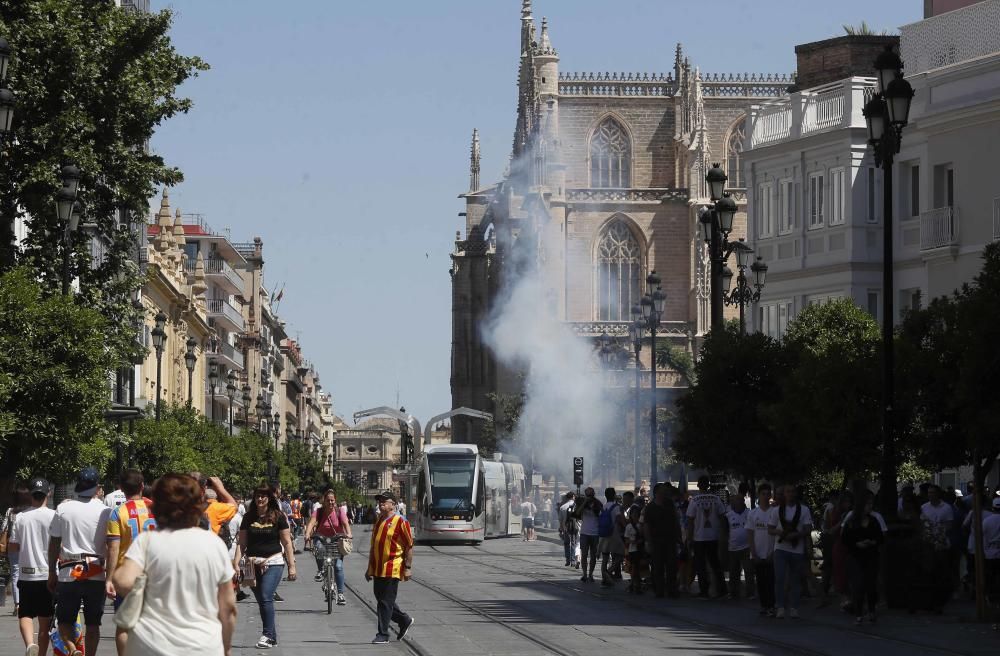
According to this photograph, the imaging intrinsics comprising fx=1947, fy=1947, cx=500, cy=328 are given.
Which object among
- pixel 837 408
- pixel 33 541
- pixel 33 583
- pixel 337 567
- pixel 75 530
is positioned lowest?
Answer: pixel 337 567

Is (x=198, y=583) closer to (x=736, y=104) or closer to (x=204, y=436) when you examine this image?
(x=204, y=436)

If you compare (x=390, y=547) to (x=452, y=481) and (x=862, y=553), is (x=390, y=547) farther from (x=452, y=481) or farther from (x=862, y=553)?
(x=452, y=481)

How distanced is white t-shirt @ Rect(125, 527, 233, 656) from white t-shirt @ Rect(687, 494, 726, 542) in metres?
17.3

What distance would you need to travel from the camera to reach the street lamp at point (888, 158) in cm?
2200

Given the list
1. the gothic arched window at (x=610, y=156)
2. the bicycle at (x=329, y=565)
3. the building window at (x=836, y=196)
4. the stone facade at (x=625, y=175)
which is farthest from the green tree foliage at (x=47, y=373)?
the gothic arched window at (x=610, y=156)

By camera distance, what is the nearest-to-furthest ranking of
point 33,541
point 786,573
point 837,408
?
1. point 33,541
2. point 786,573
3. point 837,408

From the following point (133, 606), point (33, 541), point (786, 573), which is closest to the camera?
point (133, 606)

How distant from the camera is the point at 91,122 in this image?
29.9m

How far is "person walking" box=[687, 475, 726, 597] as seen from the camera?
84.3 feet

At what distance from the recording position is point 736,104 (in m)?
99.7

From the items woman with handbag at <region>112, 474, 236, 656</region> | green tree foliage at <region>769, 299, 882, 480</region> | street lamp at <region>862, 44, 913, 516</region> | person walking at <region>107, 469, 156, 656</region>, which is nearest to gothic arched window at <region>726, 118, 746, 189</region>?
green tree foliage at <region>769, 299, 882, 480</region>

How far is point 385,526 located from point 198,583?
34.7 feet

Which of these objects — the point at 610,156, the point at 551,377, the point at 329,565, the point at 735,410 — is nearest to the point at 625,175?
the point at 610,156

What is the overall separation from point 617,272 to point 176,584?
88.0 meters
